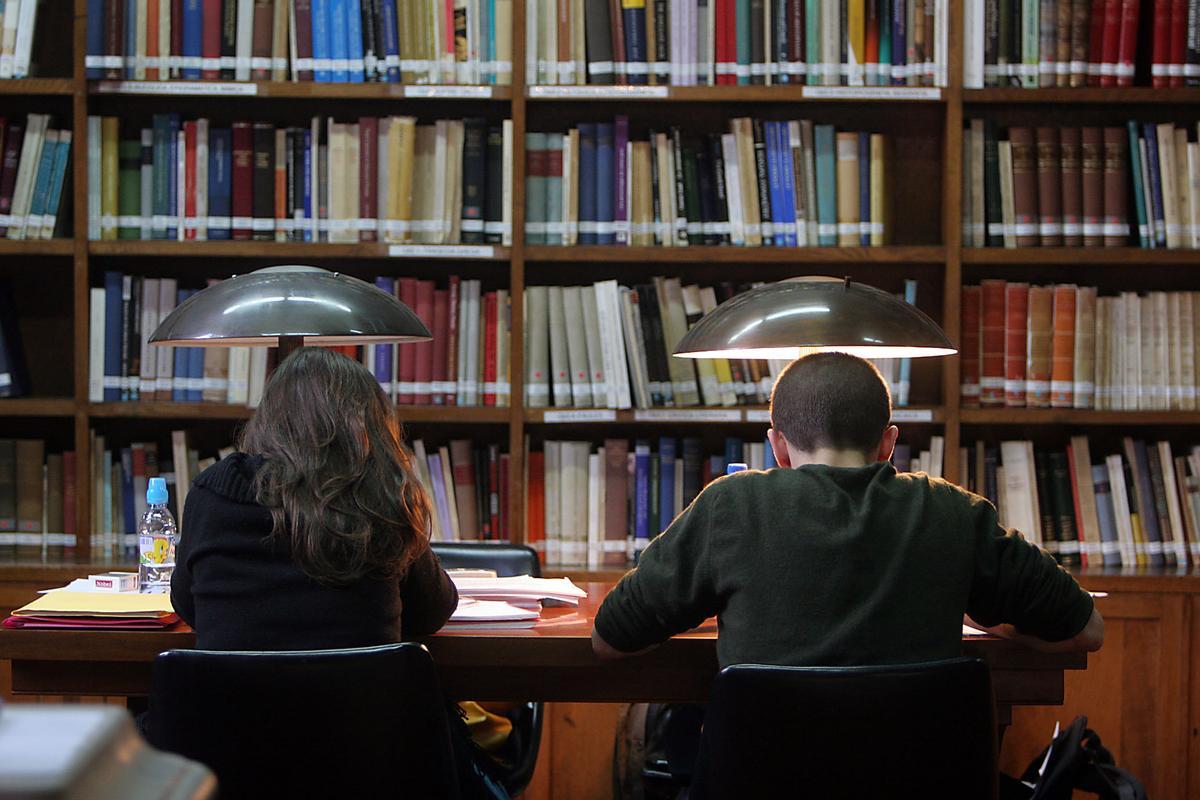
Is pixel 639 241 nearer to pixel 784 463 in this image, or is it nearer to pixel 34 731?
pixel 784 463

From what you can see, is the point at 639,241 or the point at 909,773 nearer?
the point at 909,773

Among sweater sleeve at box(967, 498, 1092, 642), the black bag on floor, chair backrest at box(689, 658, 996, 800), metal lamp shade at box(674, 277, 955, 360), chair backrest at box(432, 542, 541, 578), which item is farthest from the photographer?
chair backrest at box(432, 542, 541, 578)

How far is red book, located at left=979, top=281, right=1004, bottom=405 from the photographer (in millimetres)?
3340

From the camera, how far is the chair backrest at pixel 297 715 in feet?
4.58

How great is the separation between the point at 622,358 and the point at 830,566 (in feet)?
6.01

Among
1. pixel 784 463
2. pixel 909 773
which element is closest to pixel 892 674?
pixel 909 773

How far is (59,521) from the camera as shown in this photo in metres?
3.37

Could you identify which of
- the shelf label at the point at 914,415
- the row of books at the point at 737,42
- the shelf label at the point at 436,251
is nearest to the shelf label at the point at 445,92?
the row of books at the point at 737,42

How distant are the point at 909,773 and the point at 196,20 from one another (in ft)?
8.97

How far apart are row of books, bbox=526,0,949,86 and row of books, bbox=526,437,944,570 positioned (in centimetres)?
98

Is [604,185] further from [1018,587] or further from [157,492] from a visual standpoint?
[1018,587]

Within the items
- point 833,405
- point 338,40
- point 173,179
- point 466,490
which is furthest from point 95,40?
point 833,405

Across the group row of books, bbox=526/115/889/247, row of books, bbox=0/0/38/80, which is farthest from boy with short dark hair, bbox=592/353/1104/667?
row of books, bbox=0/0/38/80

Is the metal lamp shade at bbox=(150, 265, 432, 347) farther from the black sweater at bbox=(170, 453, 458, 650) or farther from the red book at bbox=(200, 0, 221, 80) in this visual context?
the red book at bbox=(200, 0, 221, 80)
